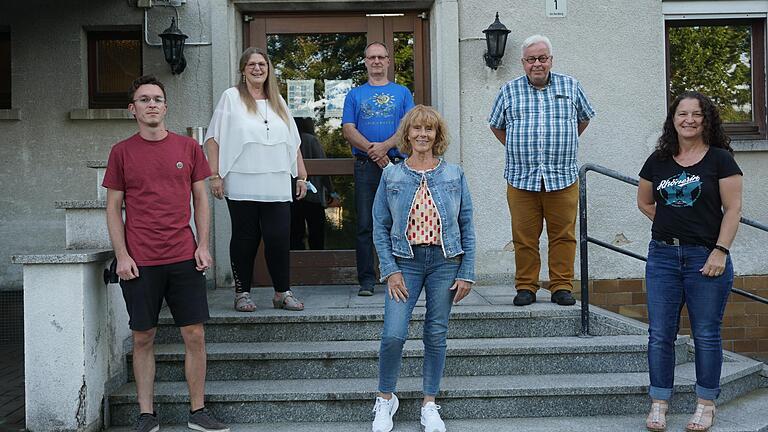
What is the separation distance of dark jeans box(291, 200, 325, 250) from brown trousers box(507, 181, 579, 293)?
1941 mm

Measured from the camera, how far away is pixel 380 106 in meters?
5.26

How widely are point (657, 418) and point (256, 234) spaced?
8.55 ft

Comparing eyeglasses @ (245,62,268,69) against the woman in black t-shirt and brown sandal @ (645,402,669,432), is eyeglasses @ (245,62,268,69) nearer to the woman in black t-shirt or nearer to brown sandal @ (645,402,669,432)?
the woman in black t-shirt

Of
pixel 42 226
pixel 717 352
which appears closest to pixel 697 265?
pixel 717 352

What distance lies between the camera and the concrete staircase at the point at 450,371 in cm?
401

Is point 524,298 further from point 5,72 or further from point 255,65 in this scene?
point 5,72

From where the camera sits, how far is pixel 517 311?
185 inches

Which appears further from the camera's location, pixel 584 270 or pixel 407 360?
pixel 584 270

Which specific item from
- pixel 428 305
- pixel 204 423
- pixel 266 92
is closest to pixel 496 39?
pixel 266 92

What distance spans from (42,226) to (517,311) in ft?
13.3

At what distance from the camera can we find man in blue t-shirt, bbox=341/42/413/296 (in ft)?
17.2

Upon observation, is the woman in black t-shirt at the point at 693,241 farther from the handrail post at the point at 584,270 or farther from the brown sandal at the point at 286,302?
the brown sandal at the point at 286,302

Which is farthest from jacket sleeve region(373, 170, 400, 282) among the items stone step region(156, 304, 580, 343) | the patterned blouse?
stone step region(156, 304, 580, 343)

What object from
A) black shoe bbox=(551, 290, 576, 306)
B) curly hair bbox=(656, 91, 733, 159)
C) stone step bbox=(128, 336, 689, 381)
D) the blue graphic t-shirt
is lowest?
stone step bbox=(128, 336, 689, 381)
